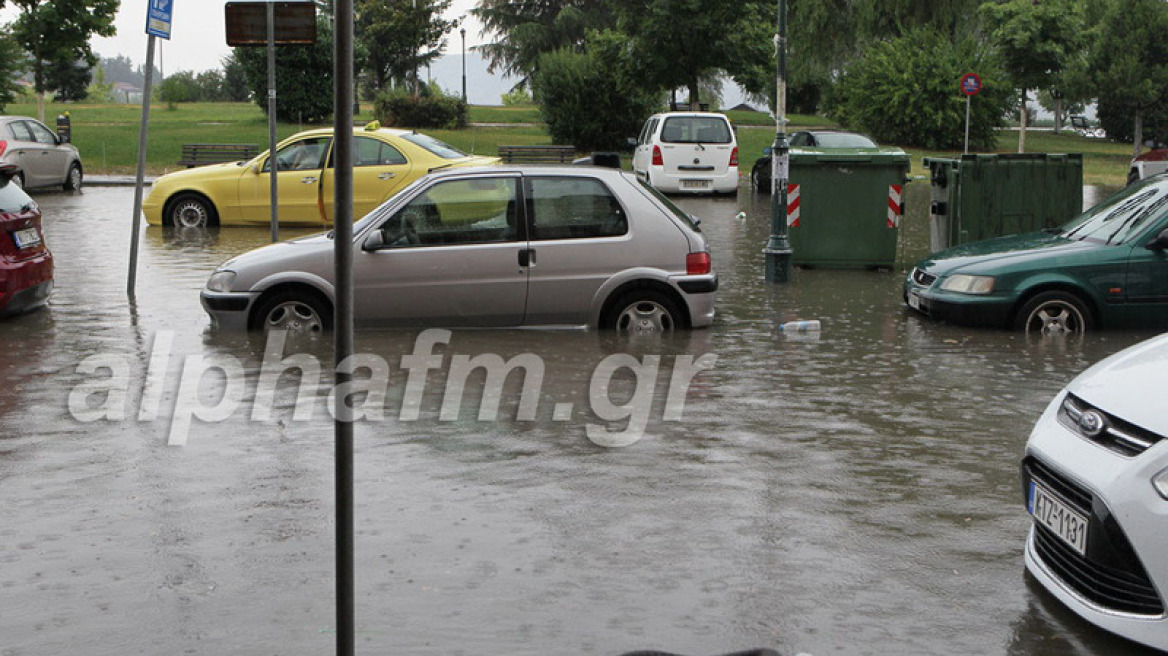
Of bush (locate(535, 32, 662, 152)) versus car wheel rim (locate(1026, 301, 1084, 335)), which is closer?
car wheel rim (locate(1026, 301, 1084, 335))

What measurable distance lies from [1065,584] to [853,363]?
5.41 m

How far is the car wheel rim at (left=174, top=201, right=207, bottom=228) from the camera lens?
2138cm

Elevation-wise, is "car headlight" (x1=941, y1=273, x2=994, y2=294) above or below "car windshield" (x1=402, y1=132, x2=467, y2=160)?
below

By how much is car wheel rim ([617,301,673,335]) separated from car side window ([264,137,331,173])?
10107mm

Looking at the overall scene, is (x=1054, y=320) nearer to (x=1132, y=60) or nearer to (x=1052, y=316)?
(x=1052, y=316)

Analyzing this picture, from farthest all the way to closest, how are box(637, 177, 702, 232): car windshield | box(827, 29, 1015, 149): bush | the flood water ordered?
1. box(827, 29, 1015, 149): bush
2. box(637, 177, 702, 232): car windshield
3. the flood water

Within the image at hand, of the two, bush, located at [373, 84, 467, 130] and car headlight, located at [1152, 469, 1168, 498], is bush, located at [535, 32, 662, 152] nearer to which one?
bush, located at [373, 84, 467, 130]

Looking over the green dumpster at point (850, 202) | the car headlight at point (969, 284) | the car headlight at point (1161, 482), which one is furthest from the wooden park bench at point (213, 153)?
the car headlight at point (1161, 482)

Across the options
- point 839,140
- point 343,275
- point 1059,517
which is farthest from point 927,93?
point 343,275

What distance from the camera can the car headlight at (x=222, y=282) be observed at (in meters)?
11.5

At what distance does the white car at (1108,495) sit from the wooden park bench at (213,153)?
1081 inches

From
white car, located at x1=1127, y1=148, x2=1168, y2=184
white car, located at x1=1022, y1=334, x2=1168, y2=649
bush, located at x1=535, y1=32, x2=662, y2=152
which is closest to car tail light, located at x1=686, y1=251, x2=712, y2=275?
white car, located at x1=1022, y1=334, x2=1168, y2=649

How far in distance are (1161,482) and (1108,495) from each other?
6.9 inches

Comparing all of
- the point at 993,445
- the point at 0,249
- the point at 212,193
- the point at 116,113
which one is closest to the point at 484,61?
the point at 116,113
